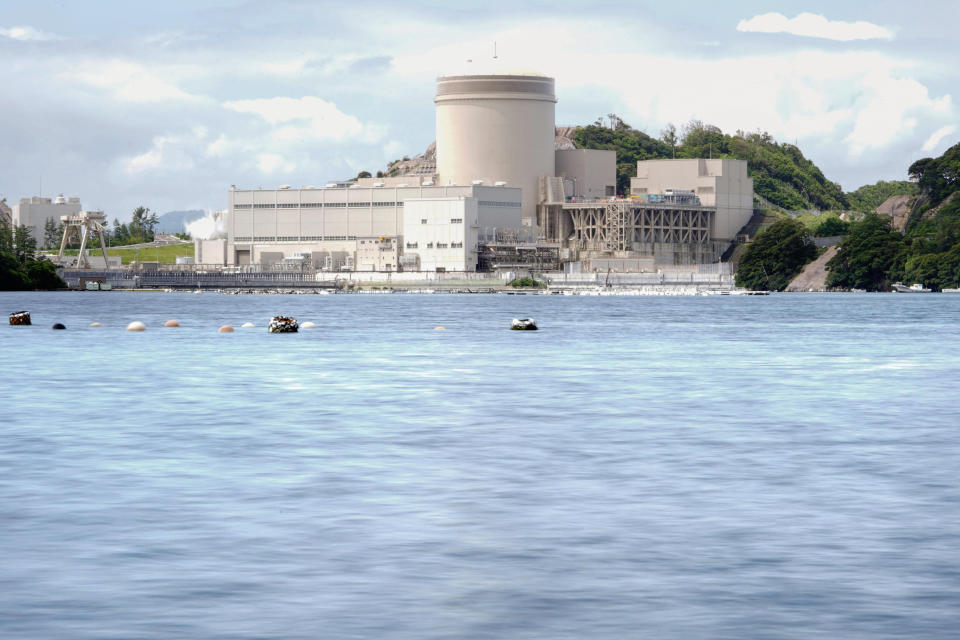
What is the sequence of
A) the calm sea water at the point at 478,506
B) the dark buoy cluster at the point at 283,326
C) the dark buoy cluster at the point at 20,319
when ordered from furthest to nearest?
the dark buoy cluster at the point at 20,319, the dark buoy cluster at the point at 283,326, the calm sea water at the point at 478,506

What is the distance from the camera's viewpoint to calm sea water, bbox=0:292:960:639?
60.0 ft

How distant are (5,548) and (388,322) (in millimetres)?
111037

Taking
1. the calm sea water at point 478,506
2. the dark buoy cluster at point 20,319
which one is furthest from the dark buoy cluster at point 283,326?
the calm sea water at point 478,506

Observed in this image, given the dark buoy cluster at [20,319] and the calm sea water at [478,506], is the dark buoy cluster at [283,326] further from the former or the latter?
the calm sea water at [478,506]

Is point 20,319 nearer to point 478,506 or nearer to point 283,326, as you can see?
point 283,326

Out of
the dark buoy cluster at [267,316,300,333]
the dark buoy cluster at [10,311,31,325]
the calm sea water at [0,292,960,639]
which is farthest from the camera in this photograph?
the dark buoy cluster at [10,311,31,325]

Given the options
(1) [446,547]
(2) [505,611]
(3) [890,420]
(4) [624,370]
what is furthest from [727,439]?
(4) [624,370]

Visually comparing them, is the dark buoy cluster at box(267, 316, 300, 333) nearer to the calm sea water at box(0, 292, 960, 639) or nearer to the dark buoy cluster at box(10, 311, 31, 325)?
the dark buoy cluster at box(10, 311, 31, 325)

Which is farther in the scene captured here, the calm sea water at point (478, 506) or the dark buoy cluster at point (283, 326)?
the dark buoy cluster at point (283, 326)

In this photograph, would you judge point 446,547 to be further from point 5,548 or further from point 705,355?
point 705,355

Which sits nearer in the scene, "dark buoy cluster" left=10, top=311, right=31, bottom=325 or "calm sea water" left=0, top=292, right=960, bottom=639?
"calm sea water" left=0, top=292, right=960, bottom=639

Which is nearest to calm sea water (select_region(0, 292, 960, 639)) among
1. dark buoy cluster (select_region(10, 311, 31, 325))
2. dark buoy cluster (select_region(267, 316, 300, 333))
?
dark buoy cluster (select_region(267, 316, 300, 333))

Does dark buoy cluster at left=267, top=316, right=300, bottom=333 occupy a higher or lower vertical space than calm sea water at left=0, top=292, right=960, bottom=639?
lower

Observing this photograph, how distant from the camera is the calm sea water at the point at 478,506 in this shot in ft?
60.0
